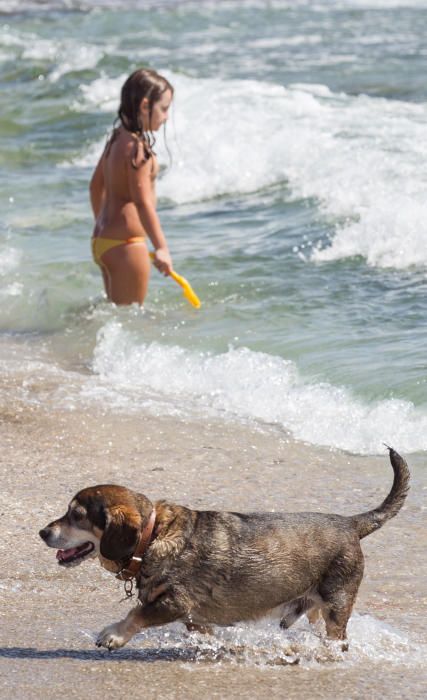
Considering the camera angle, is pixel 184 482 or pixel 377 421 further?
pixel 377 421

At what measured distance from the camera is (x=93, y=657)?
4.69 meters

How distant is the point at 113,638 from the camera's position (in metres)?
4.54

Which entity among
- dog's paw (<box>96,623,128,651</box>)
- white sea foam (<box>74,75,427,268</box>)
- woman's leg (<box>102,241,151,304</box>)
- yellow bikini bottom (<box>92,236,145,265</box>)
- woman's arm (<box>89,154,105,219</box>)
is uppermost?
woman's arm (<box>89,154,105,219</box>)

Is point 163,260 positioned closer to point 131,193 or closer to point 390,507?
point 131,193

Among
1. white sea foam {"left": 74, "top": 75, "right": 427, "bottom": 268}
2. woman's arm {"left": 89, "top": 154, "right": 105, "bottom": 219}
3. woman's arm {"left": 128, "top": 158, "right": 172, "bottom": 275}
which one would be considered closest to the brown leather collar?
woman's arm {"left": 128, "top": 158, "right": 172, "bottom": 275}

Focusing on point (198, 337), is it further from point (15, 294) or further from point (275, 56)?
point (275, 56)

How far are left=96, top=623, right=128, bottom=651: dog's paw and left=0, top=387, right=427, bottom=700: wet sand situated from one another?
13cm

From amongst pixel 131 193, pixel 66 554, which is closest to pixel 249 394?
pixel 131 193

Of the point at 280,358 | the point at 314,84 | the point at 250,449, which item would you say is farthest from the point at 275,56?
the point at 250,449

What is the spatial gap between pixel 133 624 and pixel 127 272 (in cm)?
510

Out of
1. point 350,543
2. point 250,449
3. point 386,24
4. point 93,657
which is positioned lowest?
point 386,24

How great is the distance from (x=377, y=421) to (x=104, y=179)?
2948mm

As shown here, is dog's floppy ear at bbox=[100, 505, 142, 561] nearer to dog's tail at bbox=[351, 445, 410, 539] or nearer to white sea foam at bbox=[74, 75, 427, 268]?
dog's tail at bbox=[351, 445, 410, 539]

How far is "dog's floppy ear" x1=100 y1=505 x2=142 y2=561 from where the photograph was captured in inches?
175
